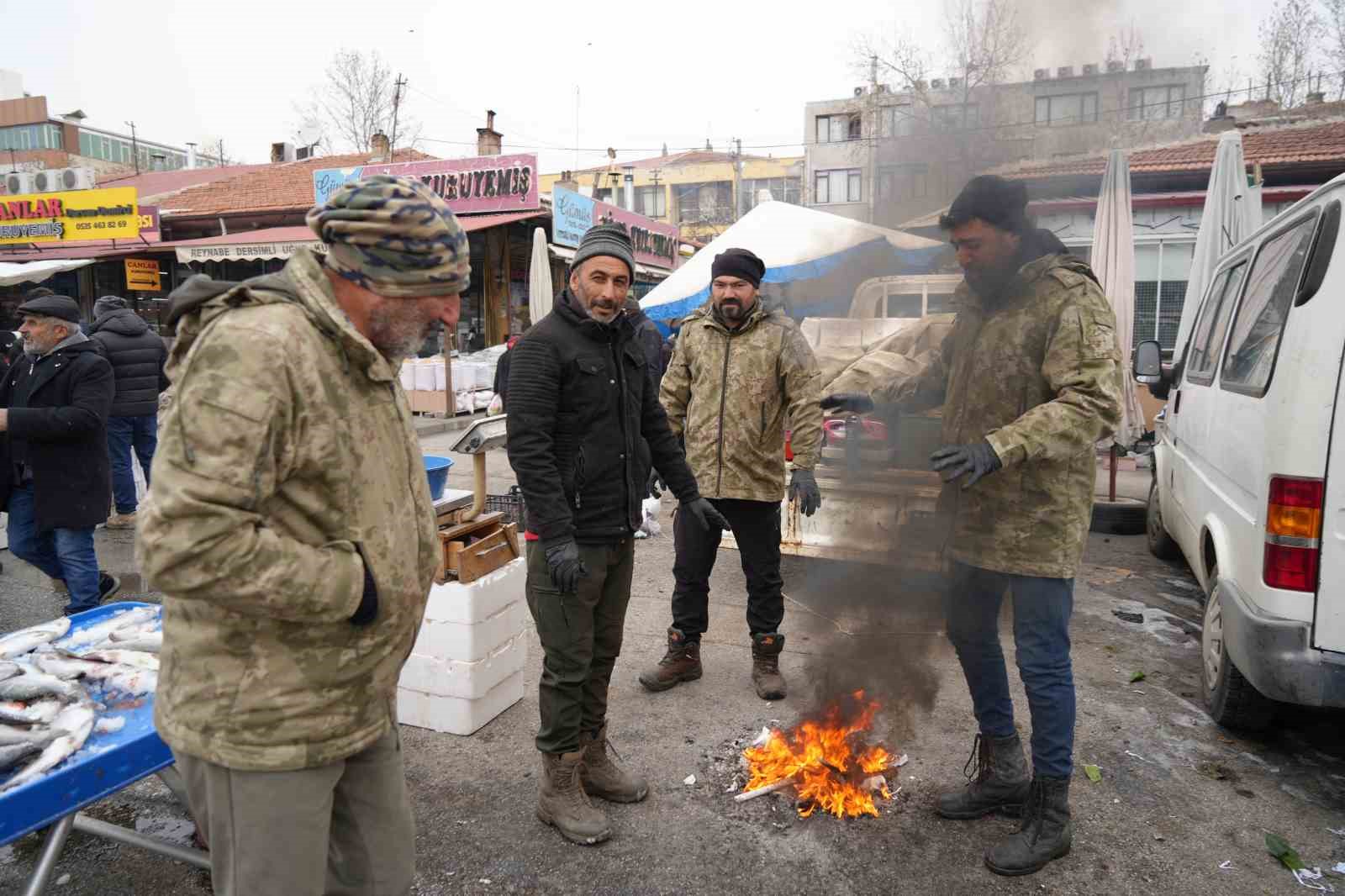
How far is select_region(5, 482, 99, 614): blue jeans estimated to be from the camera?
466cm

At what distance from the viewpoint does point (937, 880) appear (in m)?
2.63

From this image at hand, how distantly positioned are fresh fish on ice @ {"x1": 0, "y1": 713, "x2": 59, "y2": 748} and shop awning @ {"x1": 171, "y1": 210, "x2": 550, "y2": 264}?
46.7ft

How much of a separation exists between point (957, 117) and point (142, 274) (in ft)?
65.4

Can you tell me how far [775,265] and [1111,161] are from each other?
10.9 ft

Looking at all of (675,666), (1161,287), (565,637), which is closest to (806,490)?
(675,666)

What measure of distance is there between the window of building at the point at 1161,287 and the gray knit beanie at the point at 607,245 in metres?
13.6

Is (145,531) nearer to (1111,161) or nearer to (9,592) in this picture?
(9,592)

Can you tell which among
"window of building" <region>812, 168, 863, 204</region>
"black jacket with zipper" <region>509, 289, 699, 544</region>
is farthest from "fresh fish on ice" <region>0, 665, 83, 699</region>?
"window of building" <region>812, 168, 863, 204</region>

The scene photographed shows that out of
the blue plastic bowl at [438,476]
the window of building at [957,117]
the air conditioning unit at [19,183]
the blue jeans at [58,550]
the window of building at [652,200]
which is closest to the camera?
the window of building at [957,117]

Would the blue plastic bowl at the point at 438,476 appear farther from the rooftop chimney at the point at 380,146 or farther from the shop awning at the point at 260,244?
the rooftop chimney at the point at 380,146

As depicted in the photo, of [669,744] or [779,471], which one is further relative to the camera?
[779,471]

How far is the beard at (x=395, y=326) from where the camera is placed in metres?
1.63

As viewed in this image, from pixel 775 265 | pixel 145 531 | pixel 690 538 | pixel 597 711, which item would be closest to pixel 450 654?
pixel 597 711

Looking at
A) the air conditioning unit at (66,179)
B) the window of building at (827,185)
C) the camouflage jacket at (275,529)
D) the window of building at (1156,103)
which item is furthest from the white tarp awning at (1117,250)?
the window of building at (827,185)
